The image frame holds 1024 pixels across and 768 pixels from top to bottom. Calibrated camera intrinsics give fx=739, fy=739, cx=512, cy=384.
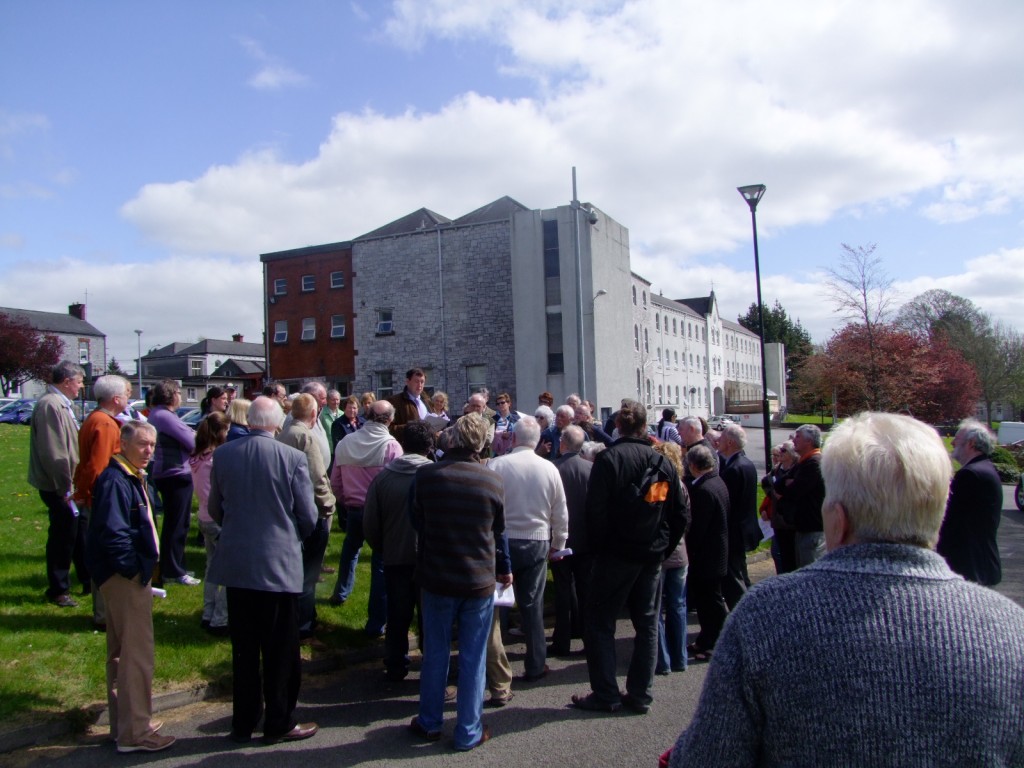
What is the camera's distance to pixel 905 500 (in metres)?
1.83

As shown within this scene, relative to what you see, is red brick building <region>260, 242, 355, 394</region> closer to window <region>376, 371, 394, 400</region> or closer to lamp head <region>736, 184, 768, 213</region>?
window <region>376, 371, 394, 400</region>

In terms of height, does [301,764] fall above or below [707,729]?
below

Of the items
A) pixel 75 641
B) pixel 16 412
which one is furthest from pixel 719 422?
pixel 16 412

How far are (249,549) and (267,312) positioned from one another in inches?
1719

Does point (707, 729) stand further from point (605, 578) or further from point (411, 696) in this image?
point (411, 696)

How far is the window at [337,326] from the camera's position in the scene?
143 feet

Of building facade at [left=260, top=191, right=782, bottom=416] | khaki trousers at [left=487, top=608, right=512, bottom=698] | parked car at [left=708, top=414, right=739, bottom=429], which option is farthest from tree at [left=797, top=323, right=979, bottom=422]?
khaki trousers at [left=487, top=608, right=512, bottom=698]

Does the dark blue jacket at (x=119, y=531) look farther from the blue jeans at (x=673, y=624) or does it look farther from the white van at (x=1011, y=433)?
the white van at (x=1011, y=433)

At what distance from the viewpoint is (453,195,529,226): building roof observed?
41.9 metres

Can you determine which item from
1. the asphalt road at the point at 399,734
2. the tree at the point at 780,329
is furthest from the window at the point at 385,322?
the tree at the point at 780,329

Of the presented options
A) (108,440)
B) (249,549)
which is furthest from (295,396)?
(249,549)

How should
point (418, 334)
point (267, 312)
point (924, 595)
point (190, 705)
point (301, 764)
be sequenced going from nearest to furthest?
point (924, 595) → point (301, 764) → point (190, 705) → point (418, 334) → point (267, 312)

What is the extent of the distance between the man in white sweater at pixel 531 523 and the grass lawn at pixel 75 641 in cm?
174

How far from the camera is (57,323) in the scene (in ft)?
241
